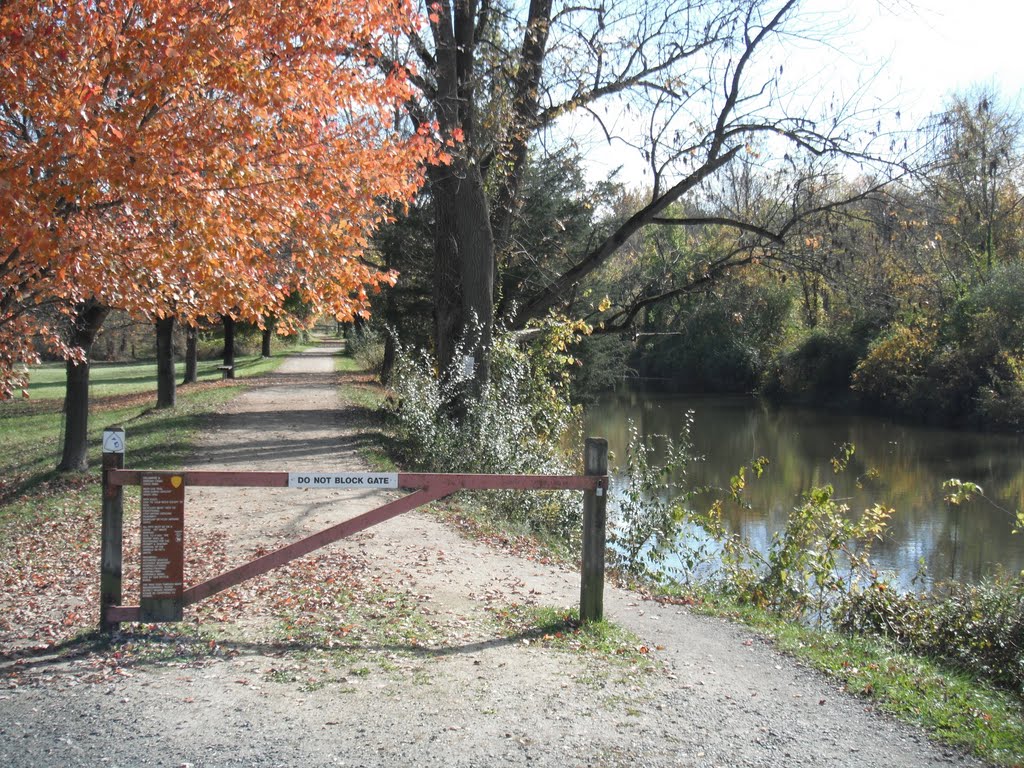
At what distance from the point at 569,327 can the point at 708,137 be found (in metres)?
4.22

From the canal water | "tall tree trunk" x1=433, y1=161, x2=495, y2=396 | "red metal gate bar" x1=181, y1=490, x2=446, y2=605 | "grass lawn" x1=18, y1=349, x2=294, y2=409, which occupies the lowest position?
the canal water

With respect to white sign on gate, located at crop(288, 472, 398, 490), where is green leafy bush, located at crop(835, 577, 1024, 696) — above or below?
below

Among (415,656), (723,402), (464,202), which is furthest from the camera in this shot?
(723,402)

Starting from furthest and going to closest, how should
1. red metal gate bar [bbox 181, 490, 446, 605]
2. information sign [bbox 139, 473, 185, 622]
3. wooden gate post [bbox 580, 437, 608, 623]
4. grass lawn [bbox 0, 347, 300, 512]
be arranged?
A: grass lawn [bbox 0, 347, 300, 512]
wooden gate post [bbox 580, 437, 608, 623]
red metal gate bar [bbox 181, 490, 446, 605]
information sign [bbox 139, 473, 185, 622]

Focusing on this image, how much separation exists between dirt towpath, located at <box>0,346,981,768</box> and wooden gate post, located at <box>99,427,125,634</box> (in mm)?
721

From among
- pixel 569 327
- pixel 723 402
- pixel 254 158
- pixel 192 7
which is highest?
pixel 192 7

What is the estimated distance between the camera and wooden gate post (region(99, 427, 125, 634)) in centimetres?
605

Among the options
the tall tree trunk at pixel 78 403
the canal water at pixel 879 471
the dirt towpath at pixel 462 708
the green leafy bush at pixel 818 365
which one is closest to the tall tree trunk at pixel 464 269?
the canal water at pixel 879 471

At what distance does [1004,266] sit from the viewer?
116 feet

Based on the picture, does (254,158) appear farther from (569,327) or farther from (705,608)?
(569,327)

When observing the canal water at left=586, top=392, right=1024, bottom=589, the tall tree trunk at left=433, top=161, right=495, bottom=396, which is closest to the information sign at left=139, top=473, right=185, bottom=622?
the canal water at left=586, top=392, right=1024, bottom=589

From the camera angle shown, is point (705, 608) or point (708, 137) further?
point (708, 137)

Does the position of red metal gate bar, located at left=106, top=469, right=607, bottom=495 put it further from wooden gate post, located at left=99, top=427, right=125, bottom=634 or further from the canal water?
the canal water

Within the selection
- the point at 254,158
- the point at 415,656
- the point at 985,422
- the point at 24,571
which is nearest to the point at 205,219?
the point at 254,158
